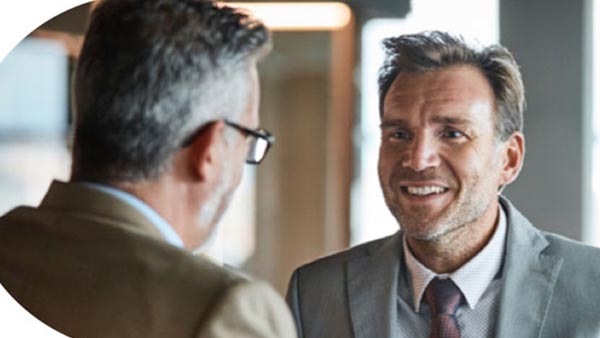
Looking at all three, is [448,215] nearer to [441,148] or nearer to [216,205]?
[441,148]

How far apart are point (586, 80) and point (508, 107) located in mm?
240

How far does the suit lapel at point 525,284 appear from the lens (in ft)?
4.62

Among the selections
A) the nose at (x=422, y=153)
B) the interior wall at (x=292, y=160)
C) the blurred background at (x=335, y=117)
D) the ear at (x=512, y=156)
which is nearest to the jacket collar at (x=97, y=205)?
the blurred background at (x=335, y=117)

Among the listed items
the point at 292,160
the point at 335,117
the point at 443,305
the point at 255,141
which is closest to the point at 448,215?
the point at 443,305

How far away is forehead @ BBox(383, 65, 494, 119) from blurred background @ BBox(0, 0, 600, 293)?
0.28 feet

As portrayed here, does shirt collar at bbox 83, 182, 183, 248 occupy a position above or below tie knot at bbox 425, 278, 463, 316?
above

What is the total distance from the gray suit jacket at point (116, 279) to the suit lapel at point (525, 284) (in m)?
0.50

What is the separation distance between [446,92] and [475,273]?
0.93ft

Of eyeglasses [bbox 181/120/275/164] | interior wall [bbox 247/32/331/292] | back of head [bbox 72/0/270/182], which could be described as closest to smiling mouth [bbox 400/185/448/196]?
eyeglasses [bbox 181/120/275/164]

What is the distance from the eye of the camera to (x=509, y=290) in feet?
4.66

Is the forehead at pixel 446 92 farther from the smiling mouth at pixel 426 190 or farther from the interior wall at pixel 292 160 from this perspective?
the interior wall at pixel 292 160

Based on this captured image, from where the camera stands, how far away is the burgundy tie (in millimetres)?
1428

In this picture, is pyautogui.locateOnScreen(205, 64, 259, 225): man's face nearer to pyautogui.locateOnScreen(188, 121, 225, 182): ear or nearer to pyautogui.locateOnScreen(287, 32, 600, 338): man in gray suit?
pyautogui.locateOnScreen(188, 121, 225, 182): ear

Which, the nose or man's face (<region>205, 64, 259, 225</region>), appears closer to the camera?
man's face (<region>205, 64, 259, 225</region>)
